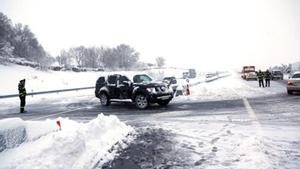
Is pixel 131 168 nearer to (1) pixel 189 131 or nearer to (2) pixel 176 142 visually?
(2) pixel 176 142

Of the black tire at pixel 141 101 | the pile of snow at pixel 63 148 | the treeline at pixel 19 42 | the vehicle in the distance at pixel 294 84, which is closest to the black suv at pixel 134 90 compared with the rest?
the black tire at pixel 141 101

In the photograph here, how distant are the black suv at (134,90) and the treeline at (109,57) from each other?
88.3 m

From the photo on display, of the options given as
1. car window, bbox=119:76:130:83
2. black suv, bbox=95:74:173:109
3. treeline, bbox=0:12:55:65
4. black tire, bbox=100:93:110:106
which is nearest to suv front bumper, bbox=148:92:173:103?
black suv, bbox=95:74:173:109

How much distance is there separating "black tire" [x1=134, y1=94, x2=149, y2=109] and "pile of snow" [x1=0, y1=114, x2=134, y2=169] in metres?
6.16

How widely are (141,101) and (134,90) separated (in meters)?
0.67

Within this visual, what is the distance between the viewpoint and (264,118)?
9.08 m

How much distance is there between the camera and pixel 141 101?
13.5m

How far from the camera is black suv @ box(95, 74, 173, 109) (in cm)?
1326

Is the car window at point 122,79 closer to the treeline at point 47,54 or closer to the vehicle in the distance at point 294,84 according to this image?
the vehicle in the distance at point 294,84

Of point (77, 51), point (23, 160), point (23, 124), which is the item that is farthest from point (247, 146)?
point (77, 51)

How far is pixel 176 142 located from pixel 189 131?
4.17ft

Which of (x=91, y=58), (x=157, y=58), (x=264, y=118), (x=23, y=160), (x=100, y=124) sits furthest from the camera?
(x=157, y=58)

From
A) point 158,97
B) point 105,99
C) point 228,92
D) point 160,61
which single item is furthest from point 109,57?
point 158,97

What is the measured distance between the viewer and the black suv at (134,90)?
13.3 metres
